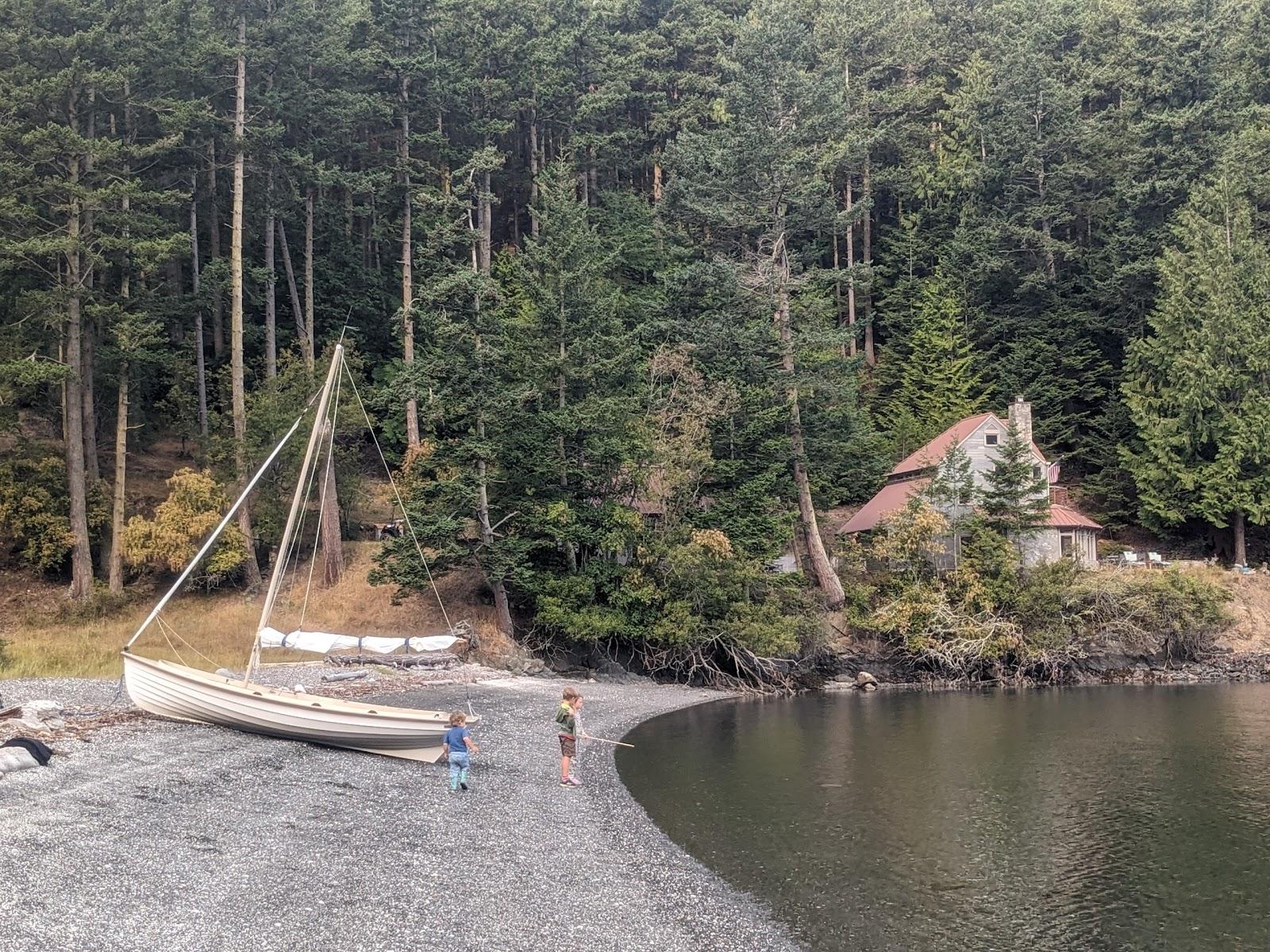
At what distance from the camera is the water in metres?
13.3

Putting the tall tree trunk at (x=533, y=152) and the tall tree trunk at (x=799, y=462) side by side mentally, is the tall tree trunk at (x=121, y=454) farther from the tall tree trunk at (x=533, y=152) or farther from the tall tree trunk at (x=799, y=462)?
the tall tree trunk at (x=799, y=462)

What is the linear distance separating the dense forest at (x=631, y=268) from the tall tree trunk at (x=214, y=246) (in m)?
0.47

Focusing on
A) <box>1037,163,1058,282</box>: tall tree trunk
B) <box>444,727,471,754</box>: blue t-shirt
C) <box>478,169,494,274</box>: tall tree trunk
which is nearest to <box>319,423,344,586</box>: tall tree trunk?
<box>478,169,494,274</box>: tall tree trunk

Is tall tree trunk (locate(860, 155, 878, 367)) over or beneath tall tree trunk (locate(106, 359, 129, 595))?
over

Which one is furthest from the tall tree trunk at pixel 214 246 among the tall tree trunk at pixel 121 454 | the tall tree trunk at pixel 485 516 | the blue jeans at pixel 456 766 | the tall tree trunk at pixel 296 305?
the blue jeans at pixel 456 766

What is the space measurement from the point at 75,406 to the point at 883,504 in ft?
118

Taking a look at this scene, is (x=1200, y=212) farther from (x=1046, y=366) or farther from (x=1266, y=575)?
(x=1266, y=575)

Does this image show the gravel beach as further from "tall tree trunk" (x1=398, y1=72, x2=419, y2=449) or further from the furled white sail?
"tall tree trunk" (x1=398, y1=72, x2=419, y2=449)

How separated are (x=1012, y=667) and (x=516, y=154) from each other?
46.0 meters

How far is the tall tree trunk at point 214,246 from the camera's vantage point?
4575 cm

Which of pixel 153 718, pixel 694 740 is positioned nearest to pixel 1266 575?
pixel 694 740

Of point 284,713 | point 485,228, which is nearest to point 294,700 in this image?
point 284,713

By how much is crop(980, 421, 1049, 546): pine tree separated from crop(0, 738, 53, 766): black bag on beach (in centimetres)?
3591

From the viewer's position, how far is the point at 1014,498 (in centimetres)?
4159
